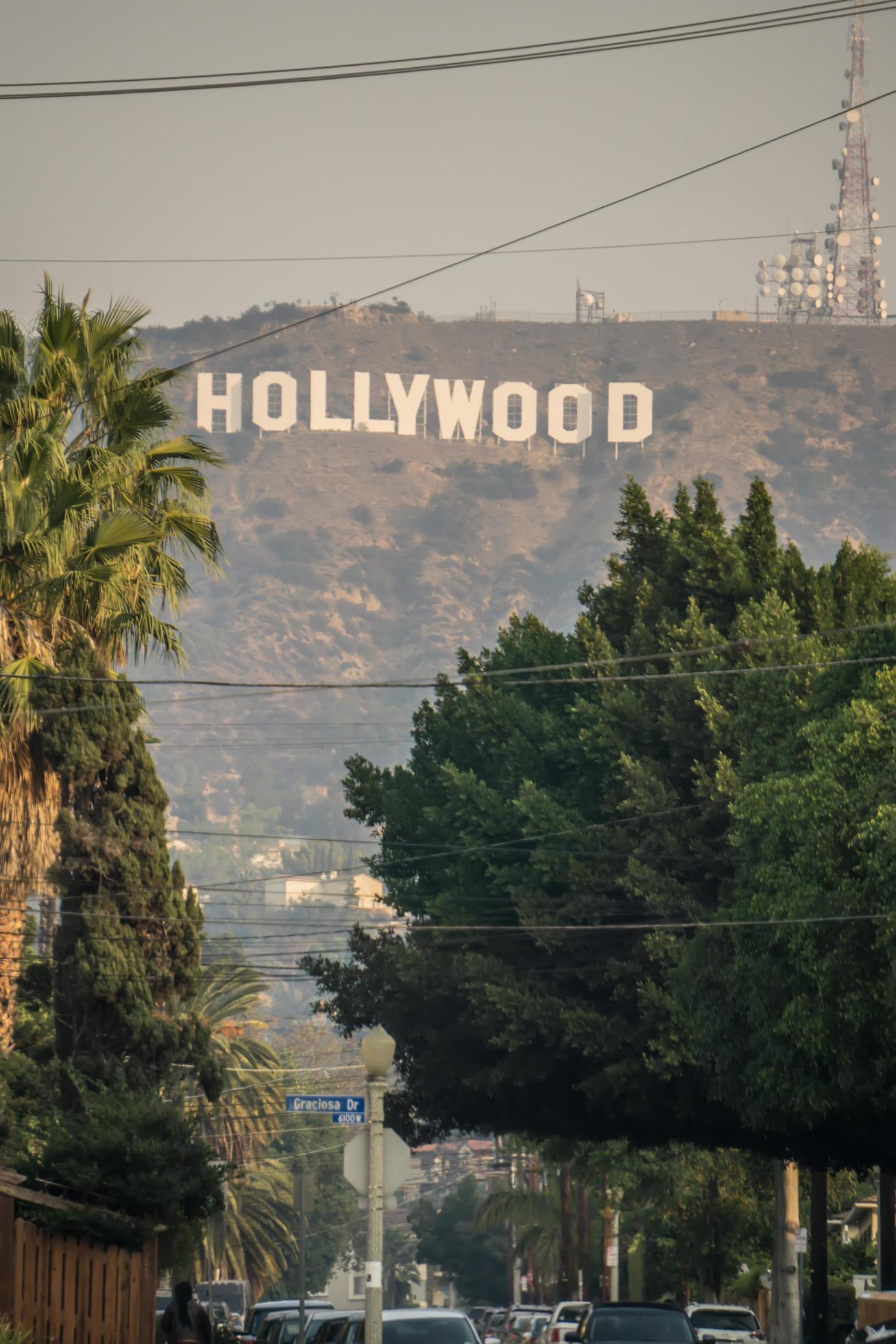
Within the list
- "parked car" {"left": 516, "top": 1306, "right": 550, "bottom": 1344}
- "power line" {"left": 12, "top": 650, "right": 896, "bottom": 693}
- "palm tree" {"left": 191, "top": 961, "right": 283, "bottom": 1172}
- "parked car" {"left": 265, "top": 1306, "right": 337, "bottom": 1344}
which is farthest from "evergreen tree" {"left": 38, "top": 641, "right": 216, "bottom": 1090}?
"palm tree" {"left": 191, "top": 961, "right": 283, "bottom": 1172}

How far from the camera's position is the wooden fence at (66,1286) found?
20750 mm

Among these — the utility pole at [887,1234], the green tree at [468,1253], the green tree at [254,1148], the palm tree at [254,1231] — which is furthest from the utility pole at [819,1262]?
the green tree at [468,1253]

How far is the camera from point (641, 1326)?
23.8 metres

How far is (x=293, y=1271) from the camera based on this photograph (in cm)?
10681

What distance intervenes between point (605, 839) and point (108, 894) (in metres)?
14.0

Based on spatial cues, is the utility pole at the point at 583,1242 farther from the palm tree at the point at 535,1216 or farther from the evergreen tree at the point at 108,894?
the evergreen tree at the point at 108,894

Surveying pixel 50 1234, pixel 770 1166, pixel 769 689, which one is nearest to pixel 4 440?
pixel 50 1234

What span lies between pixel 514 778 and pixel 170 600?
50.6ft

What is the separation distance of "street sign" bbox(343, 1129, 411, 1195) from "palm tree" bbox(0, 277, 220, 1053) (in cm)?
905

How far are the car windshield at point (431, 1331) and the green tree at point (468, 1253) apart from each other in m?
104

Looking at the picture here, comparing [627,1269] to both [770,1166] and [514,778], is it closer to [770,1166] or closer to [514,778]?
[770,1166]

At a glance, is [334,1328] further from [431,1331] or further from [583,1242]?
[583,1242]

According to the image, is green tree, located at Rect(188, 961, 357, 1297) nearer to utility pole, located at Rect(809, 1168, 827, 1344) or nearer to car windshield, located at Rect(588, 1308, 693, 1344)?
utility pole, located at Rect(809, 1168, 827, 1344)

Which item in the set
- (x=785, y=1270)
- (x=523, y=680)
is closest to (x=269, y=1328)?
(x=785, y=1270)
